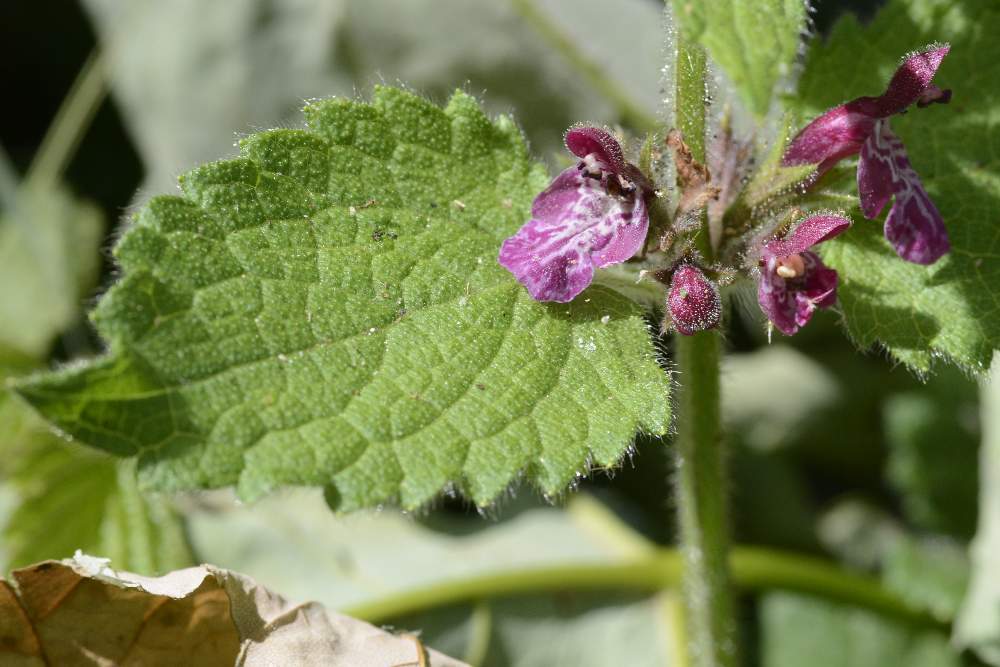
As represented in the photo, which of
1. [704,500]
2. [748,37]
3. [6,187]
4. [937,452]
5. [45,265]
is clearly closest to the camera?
[748,37]

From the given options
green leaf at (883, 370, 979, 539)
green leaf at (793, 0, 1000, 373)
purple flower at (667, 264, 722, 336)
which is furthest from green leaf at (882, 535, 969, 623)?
purple flower at (667, 264, 722, 336)

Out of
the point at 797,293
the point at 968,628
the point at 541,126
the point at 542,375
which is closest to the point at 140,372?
the point at 542,375

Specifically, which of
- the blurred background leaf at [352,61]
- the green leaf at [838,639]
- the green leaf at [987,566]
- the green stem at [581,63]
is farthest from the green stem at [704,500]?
the blurred background leaf at [352,61]

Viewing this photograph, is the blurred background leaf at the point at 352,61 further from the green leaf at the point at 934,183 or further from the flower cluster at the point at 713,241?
the flower cluster at the point at 713,241

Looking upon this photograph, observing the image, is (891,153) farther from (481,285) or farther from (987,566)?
(987,566)

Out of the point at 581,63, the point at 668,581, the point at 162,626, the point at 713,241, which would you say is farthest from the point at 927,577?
the point at 162,626

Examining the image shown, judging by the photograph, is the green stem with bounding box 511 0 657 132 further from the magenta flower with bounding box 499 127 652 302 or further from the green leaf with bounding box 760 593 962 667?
the magenta flower with bounding box 499 127 652 302

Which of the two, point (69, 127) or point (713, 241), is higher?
point (713, 241)
